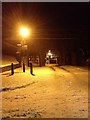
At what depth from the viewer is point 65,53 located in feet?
185

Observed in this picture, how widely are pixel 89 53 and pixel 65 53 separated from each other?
497 cm

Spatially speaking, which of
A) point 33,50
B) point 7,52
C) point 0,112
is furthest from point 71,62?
point 0,112

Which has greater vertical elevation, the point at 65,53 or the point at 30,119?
the point at 65,53

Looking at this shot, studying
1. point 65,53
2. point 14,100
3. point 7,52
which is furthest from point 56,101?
point 65,53

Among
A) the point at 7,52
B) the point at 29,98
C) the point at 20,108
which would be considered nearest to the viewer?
the point at 20,108

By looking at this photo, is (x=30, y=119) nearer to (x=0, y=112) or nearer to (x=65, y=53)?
(x=0, y=112)

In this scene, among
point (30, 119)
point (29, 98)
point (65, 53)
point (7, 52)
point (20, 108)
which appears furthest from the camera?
point (65, 53)

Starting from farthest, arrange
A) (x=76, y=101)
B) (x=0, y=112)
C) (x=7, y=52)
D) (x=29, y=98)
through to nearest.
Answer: (x=7, y=52)
(x=29, y=98)
(x=76, y=101)
(x=0, y=112)

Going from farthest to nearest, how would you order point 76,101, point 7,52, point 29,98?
point 7,52 → point 29,98 → point 76,101

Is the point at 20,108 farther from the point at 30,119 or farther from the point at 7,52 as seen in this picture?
the point at 7,52

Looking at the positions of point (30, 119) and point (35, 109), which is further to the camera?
point (35, 109)

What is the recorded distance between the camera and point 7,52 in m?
52.1

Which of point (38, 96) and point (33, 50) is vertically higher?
point (33, 50)

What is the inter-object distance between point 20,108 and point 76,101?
224 centimetres
